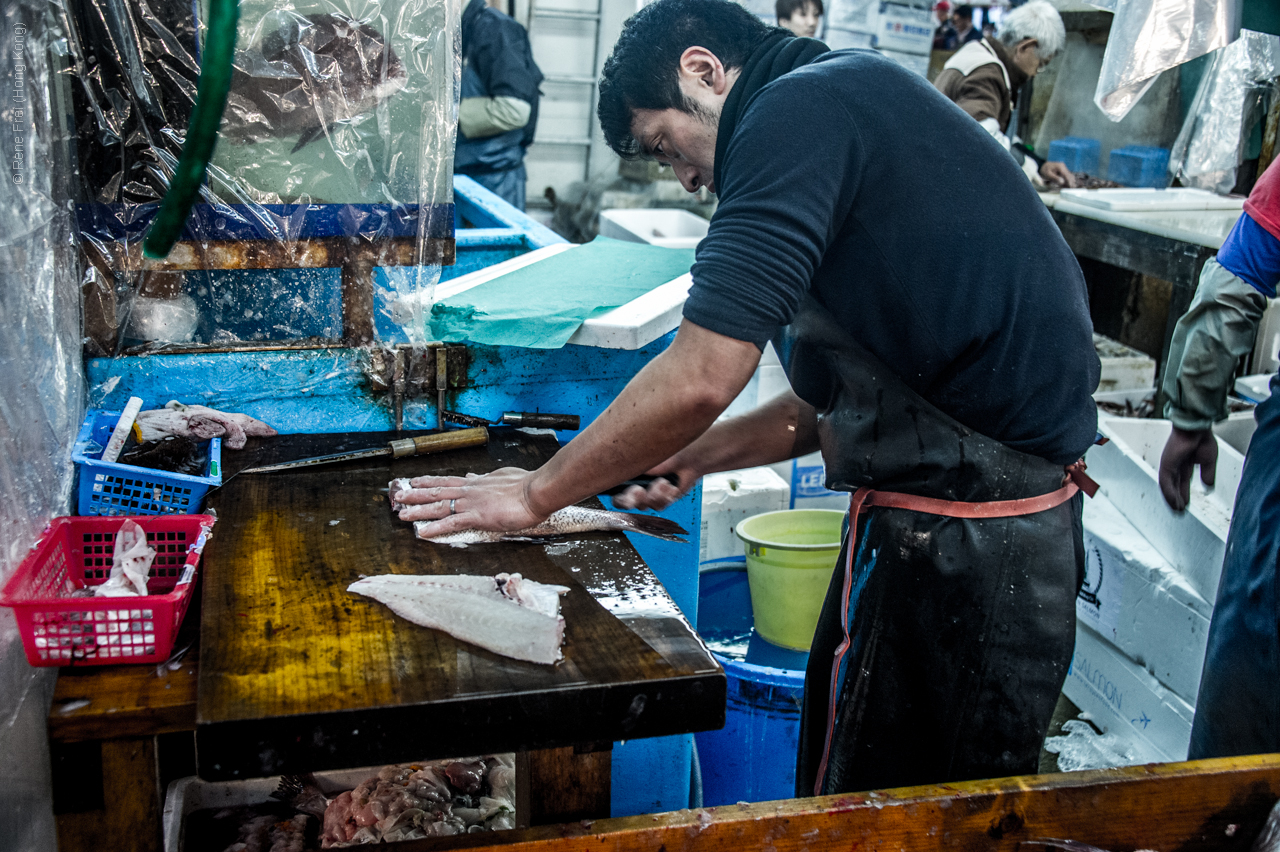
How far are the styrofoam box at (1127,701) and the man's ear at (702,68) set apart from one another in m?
2.19

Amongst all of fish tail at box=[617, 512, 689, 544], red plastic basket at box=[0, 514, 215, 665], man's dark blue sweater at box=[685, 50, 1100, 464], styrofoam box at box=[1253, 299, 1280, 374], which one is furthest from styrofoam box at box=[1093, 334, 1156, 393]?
red plastic basket at box=[0, 514, 215, 665]

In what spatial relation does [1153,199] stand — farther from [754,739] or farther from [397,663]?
[397,663]

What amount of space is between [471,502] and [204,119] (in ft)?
2.50

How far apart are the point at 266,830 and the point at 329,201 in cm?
139

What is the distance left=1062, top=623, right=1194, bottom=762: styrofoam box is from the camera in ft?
9.75

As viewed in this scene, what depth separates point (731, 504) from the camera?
341cm

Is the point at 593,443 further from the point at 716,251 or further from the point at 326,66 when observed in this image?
the point at 326,66

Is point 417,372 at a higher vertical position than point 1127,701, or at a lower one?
higher

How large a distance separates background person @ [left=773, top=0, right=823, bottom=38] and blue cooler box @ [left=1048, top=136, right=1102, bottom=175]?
2793mm

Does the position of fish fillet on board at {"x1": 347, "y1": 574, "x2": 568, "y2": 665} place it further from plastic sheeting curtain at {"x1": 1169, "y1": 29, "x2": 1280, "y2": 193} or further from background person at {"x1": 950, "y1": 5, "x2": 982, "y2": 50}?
background person at {"x1": 950, "y1": 5, "x2": 982, "y2": 50}

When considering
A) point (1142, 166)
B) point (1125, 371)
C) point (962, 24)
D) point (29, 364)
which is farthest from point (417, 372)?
point (962, 24)

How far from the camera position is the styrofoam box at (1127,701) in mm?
2973

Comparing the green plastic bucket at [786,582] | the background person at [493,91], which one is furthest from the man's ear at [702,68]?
the background person at [493,91]

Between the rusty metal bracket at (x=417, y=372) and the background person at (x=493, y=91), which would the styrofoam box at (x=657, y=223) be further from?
the rusty metal bracket at (x=417, y=372)
